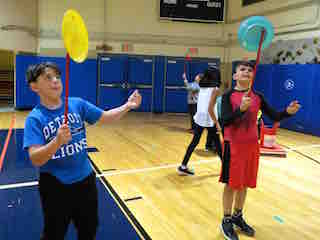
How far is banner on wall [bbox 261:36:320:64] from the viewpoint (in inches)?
303

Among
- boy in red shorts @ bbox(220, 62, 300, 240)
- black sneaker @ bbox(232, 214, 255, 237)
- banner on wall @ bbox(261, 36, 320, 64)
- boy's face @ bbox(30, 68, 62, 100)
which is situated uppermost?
banner on wall @ bbox(261, 36, 320, 64)

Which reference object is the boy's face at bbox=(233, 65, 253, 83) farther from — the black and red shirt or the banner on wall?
the banner on wall

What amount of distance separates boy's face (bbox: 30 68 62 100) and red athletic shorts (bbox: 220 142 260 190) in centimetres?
142

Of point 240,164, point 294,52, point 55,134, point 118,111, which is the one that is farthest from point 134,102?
point 294,52

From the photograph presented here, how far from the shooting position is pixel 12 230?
8.18 ft

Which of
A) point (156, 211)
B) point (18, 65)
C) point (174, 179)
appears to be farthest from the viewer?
point (18, 65)

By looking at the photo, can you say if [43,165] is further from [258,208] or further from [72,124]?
[258,208]

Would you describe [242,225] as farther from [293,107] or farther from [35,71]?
[35,71]

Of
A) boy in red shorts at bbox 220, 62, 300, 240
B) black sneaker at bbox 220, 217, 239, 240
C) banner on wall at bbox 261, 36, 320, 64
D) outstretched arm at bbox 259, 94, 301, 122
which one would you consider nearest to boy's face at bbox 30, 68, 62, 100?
boy in red shorts at bbox 220, 62, 300, 240

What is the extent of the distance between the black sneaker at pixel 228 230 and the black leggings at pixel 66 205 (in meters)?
1.23

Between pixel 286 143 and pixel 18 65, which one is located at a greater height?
pixel 18 65

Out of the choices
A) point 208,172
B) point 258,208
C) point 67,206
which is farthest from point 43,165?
→ point 208,172

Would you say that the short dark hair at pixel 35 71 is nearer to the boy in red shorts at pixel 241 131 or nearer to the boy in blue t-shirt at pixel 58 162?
the boy in blue t-shirt at pixel 58 162

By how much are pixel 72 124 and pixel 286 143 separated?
580 centimetres
